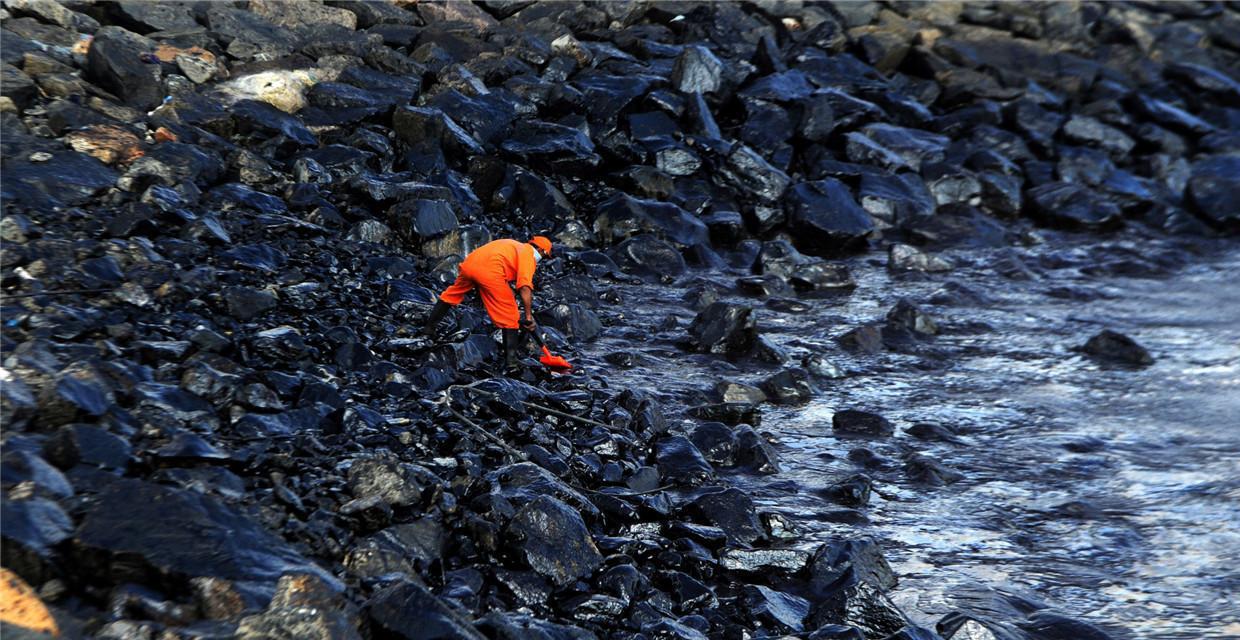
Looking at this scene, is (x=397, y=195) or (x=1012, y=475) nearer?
(x=1012, y=475)

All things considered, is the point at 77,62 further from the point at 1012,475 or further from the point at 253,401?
the point at 1012,475

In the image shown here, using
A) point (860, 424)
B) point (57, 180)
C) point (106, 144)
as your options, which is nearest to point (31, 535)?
point (57, 180)

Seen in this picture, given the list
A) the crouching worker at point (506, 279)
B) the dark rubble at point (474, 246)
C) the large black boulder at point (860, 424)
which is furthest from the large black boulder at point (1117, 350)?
the crouching worker at point (506, 279)

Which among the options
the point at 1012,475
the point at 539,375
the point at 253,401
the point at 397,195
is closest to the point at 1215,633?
the point at 1012,475

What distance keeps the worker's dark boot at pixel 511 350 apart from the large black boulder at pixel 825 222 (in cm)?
500

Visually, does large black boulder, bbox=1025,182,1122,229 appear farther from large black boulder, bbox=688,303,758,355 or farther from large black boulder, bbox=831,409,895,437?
large black boulder, bbox=831,409,895,437

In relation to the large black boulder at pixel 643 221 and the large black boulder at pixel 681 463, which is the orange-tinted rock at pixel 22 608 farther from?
the large black boulder at pixel 643 221

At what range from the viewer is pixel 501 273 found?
788cm

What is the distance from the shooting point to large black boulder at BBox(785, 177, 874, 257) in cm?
1191

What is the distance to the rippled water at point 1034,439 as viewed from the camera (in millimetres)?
6004

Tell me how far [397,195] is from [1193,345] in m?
7.61

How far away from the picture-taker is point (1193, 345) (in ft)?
33.3

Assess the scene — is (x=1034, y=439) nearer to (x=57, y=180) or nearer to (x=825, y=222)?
(x=825, y=222)

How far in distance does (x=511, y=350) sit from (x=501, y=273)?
0.57m
